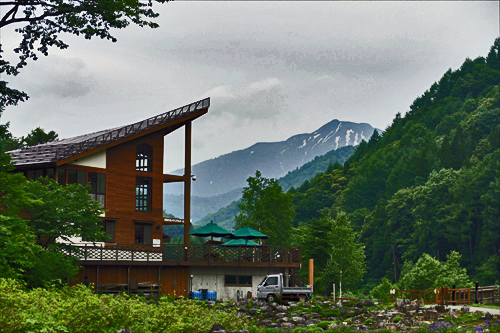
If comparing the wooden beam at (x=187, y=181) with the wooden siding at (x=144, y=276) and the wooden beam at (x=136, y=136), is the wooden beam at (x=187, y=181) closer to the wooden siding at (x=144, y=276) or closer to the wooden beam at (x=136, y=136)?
the wooden beam at (x=136, y=136)

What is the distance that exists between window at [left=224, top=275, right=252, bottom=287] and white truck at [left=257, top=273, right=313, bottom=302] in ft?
20.1

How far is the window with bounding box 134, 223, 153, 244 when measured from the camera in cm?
4931

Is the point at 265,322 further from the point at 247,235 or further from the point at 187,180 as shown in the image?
the point at 187,180

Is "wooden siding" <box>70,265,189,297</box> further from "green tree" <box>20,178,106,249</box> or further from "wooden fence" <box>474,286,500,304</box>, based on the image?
"wooden fence" <box>474,286,500,304</box>

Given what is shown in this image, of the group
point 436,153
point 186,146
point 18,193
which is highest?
point 436,153

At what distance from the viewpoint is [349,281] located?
7744 centimetres

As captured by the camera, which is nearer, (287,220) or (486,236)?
(287,220)

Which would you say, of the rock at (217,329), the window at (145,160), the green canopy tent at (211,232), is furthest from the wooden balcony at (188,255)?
the rock at (217,329)

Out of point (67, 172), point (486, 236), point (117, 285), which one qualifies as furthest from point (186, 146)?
point (486, 236)

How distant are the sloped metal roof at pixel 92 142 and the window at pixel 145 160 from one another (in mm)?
1717

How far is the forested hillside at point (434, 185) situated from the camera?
106 metres

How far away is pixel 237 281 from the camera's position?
156 feet

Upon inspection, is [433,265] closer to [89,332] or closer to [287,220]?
[287,220]

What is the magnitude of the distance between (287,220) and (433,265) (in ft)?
55.6
